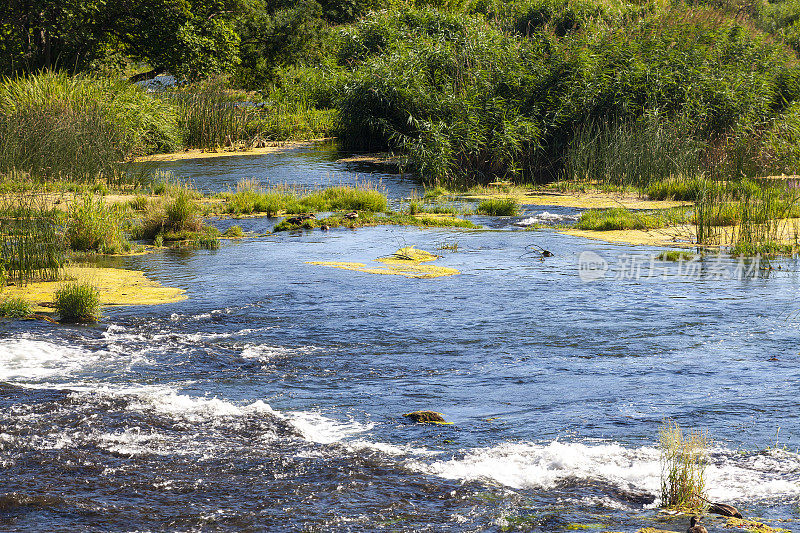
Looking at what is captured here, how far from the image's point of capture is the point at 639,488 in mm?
5867

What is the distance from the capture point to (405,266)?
44.9 ft

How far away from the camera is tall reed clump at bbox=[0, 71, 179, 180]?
20030mm

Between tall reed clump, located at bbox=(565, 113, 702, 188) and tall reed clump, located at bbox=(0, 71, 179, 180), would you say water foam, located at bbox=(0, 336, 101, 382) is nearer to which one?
tall reed clump, located at bbox=(0, 71, 179, 180)

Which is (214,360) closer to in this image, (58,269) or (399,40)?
(58,269)

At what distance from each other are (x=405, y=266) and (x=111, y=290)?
4535 millimetres

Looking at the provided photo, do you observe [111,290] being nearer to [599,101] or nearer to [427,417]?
[427,417]

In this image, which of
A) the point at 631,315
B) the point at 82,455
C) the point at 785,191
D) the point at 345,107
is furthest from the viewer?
the point at 345,107

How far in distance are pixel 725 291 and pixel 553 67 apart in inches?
555

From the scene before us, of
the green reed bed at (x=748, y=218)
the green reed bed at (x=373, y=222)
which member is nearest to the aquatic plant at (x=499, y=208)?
the green reed bed at (x=373, y=222)

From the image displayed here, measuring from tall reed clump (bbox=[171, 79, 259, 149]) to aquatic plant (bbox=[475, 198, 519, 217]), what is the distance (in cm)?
1415

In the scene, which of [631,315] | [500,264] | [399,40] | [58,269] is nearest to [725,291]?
[631,315]

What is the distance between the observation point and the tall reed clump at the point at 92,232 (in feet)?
49.0

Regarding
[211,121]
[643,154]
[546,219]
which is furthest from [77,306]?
[211,121]

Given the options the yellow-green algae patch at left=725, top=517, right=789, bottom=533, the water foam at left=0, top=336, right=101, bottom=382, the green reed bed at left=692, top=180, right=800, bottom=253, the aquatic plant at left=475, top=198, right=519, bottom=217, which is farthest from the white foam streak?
the aquatic plant at left=475, top=198, right=519, bottom=217
